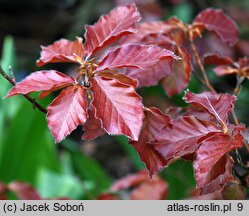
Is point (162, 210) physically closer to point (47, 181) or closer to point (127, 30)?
point (127, 30)

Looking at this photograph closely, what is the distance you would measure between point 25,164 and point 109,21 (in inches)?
42.7

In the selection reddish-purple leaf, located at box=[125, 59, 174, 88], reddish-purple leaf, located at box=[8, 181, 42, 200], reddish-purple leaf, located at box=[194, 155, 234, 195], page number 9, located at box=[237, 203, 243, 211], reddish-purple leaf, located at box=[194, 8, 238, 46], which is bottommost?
page number 9, located at box=[237, 203, 243, 211]

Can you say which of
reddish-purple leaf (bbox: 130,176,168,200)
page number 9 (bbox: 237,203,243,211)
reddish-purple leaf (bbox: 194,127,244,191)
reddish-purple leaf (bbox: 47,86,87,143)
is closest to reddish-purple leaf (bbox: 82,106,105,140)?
reddish-purple leaf (bbox: 47,86,87,143)

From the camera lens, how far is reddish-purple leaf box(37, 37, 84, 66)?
2.48 feet

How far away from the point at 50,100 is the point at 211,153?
4.35 ft

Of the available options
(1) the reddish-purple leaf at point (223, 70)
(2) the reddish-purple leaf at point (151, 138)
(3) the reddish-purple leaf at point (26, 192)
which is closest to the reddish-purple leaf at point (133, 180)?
(3) the reddish-purple leaf at point (26, 192)

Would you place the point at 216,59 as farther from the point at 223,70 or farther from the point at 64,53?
the point at 64,53

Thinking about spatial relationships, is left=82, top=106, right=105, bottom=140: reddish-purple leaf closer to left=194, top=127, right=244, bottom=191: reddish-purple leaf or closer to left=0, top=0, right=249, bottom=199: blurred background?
left=194, top=127, right=244, bottom=191: reddish-purple leaf

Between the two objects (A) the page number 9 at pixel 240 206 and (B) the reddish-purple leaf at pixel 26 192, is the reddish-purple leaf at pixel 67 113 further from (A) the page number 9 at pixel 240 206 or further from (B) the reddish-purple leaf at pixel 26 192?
(B) the reddish-purple leaf at pixel 26 192

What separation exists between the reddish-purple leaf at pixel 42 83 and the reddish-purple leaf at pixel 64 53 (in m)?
0.04

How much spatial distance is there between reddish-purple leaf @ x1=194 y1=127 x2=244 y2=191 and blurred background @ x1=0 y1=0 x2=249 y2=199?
1.65ft

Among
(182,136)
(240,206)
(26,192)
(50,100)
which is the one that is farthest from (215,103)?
(50,100)

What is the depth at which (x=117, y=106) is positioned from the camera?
2.25ft

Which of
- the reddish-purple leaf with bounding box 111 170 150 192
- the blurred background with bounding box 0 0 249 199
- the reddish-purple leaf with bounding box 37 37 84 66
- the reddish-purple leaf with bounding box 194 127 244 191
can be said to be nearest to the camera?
the reddish-purple leaf with bounding box 194 127 244 191
